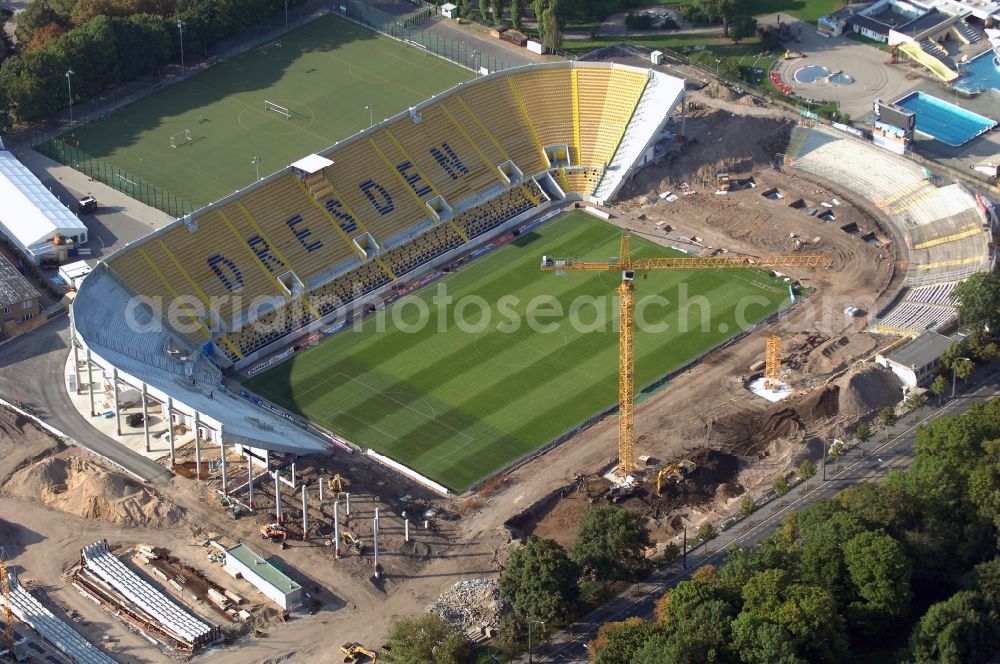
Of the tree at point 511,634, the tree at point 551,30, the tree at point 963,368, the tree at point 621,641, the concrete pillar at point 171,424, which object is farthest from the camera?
the tree at point 551,30

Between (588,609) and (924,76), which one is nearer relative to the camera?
(588,609)

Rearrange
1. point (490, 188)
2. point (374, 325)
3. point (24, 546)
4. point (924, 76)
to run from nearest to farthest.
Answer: point (24, 546)
point (374, 325)
point (490, 188)
point (924, 76)

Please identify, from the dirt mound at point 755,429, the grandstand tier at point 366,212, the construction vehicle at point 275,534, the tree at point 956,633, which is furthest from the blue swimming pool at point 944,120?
the construction vehicle at point 275,534

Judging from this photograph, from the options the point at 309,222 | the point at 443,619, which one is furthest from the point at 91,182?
the point at 443,619

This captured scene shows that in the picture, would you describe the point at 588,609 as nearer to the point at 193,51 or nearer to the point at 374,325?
the point at 374,325

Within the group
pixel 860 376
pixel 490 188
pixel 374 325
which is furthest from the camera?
pixel 490 188

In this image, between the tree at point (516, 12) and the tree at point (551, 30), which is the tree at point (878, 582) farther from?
the tree at point (516, 12)

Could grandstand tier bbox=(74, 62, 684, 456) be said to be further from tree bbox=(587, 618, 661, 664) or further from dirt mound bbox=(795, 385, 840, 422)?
dirt mound bbox=(795, 385, 840, 422)
